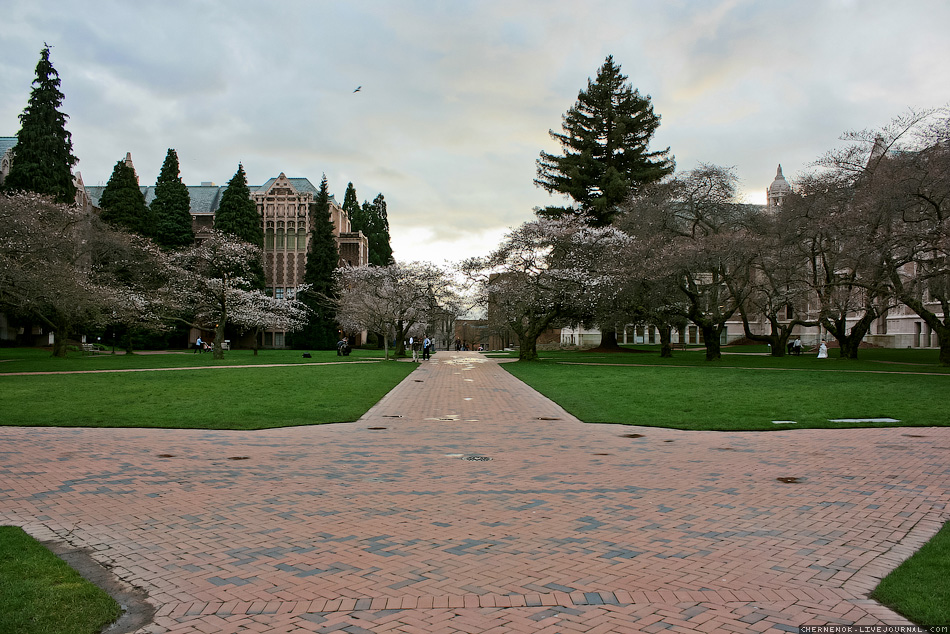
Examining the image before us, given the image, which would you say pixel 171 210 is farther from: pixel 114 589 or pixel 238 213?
pixel 114 589

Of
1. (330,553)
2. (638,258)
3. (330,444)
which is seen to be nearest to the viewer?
(330,553)

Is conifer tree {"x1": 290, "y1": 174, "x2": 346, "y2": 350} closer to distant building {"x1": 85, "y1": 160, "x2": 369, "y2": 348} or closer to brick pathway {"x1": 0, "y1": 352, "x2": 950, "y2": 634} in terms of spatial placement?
distant building {"x1": 85, "y1": 160, "x2": 369, "y2": 348}

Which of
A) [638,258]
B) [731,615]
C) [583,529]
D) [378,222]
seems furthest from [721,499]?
[378,222]

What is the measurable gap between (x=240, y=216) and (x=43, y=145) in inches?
788

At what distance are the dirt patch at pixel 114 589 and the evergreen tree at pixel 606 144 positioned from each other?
51.1m

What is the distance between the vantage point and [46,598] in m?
3.94

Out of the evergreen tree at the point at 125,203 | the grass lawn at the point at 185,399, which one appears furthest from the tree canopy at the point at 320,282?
the grass lawn at the point at 185,399

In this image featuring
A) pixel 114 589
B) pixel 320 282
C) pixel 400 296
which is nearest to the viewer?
pixel 114 589

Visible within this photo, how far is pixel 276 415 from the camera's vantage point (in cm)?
1421

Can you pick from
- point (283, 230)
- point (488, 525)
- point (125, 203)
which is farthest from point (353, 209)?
point (488, 525)

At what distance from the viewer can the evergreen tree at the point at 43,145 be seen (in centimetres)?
4747

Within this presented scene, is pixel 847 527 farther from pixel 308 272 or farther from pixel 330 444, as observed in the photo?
pixel 308 272

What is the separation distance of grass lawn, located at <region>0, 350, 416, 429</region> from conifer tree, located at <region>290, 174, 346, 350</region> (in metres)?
44.4

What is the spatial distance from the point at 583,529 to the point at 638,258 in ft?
105
